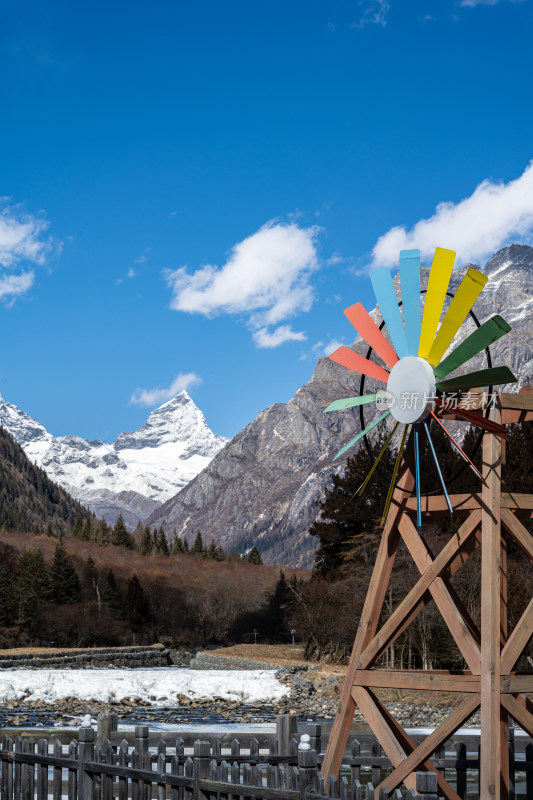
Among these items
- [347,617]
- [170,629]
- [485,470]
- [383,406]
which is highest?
[383,406]

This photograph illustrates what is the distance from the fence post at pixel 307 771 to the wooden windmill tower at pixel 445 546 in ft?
7.42

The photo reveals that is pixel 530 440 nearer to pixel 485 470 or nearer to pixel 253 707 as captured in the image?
pixel 253 707

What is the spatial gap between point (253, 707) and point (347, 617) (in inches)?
396

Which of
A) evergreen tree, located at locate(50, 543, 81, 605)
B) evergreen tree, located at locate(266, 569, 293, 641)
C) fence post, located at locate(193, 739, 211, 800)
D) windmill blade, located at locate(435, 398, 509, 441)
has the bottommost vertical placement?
evergreen tree, located at locate(266, 569, 293, 641)

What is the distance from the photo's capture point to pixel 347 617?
4512 centimetres

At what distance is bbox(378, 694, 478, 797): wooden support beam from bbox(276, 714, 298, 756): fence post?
1.05m

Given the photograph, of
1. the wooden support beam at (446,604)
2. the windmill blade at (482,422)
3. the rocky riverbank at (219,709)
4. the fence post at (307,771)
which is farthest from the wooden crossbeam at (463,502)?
the rocky riverbank at (219,709)

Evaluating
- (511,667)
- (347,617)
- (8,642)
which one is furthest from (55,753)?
(8,642)

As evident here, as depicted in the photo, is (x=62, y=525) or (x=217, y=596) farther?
(x=62, y=525)

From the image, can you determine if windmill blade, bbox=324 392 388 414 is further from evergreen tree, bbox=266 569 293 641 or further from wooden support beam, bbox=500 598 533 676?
evergreen tree, bbox=266 569 293 641

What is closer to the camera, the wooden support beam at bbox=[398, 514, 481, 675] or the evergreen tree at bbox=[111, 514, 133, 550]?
the wooden support beam at bbox=[398, 514, 481, 675]

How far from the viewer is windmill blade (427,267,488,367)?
9.17 metres

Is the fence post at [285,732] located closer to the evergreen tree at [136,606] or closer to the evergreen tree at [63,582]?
the evergreen tree at [63,582]

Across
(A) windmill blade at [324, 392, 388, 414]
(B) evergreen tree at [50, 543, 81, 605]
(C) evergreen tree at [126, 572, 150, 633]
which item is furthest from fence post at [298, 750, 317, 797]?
(C) evergreen tree at [126, 572, 150, 633]
